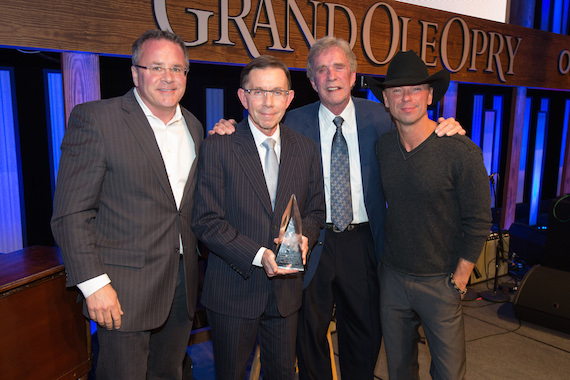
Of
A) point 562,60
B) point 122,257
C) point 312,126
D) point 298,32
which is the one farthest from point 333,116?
point 562,60

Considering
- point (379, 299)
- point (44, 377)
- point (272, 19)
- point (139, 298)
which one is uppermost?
point (272, 19)

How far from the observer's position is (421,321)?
2.54 metres

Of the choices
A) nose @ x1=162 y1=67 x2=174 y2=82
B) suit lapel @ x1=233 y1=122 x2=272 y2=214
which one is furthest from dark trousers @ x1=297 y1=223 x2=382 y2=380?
nose @ x1=162 y1=67 x2=174 y2=82

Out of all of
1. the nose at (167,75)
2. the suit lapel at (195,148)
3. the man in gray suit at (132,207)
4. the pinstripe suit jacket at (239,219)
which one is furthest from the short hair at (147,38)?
the pinstripe suit jacket at (239,219)

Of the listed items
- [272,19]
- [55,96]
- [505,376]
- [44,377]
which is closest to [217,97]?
[272,19]

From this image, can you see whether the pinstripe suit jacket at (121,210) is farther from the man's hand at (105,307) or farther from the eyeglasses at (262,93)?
the eyeglasses at (262,93)

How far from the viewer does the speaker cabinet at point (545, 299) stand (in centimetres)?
403

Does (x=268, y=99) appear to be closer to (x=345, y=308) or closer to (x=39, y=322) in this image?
(x=345, y=308)

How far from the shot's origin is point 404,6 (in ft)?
16.0

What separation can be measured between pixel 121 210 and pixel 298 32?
2.80 meters

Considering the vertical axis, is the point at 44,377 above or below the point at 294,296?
below

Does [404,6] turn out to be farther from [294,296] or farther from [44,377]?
[44,377]

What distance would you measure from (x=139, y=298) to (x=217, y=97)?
2762mm

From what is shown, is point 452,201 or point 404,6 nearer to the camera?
point 452,201
